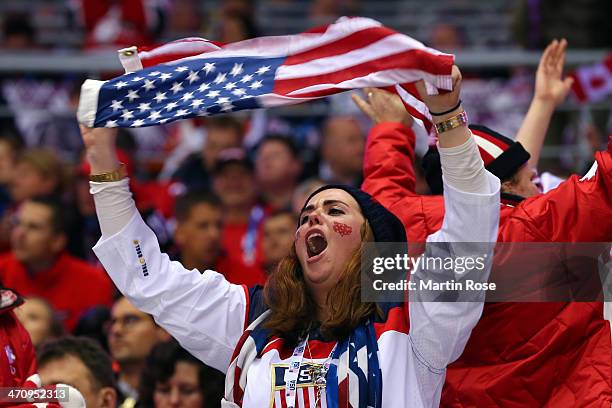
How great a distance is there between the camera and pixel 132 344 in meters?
6.94

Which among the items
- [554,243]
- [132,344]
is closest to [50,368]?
[132,344]

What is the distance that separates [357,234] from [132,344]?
8.14 feet

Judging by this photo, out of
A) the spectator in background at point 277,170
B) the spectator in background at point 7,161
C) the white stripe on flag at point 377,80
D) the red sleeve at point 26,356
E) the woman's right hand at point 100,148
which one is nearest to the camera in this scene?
the white stripe on flag at point 377,80

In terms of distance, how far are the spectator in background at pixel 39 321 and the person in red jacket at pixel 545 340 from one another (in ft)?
8.99

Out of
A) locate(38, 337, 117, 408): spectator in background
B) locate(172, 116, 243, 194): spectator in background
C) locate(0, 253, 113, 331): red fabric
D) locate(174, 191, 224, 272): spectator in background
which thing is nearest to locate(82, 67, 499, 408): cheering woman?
locate(38, 337, 117, 408): spectator in background

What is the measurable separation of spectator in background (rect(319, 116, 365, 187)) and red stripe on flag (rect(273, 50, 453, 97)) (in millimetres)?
4063

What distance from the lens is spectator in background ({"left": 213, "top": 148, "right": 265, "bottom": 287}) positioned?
8.71 m

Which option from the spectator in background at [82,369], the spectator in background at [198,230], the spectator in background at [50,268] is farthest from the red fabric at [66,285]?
the spectator in background at [82,369]

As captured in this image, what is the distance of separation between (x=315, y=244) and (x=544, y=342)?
90cm

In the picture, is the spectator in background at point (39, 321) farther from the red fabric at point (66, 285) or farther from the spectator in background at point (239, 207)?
the spectator in background at point (239, 207)

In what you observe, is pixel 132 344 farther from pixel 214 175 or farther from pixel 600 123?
pixel 600 123

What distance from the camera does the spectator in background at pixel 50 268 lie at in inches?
319

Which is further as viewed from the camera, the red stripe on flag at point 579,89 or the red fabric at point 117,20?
the red fabric at point 117,20

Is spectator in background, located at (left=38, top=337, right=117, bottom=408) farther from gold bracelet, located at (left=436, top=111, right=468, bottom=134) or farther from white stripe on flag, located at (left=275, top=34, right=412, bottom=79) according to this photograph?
gold bracelet, located at (left=436, top=111, right=468, bottom=134)
